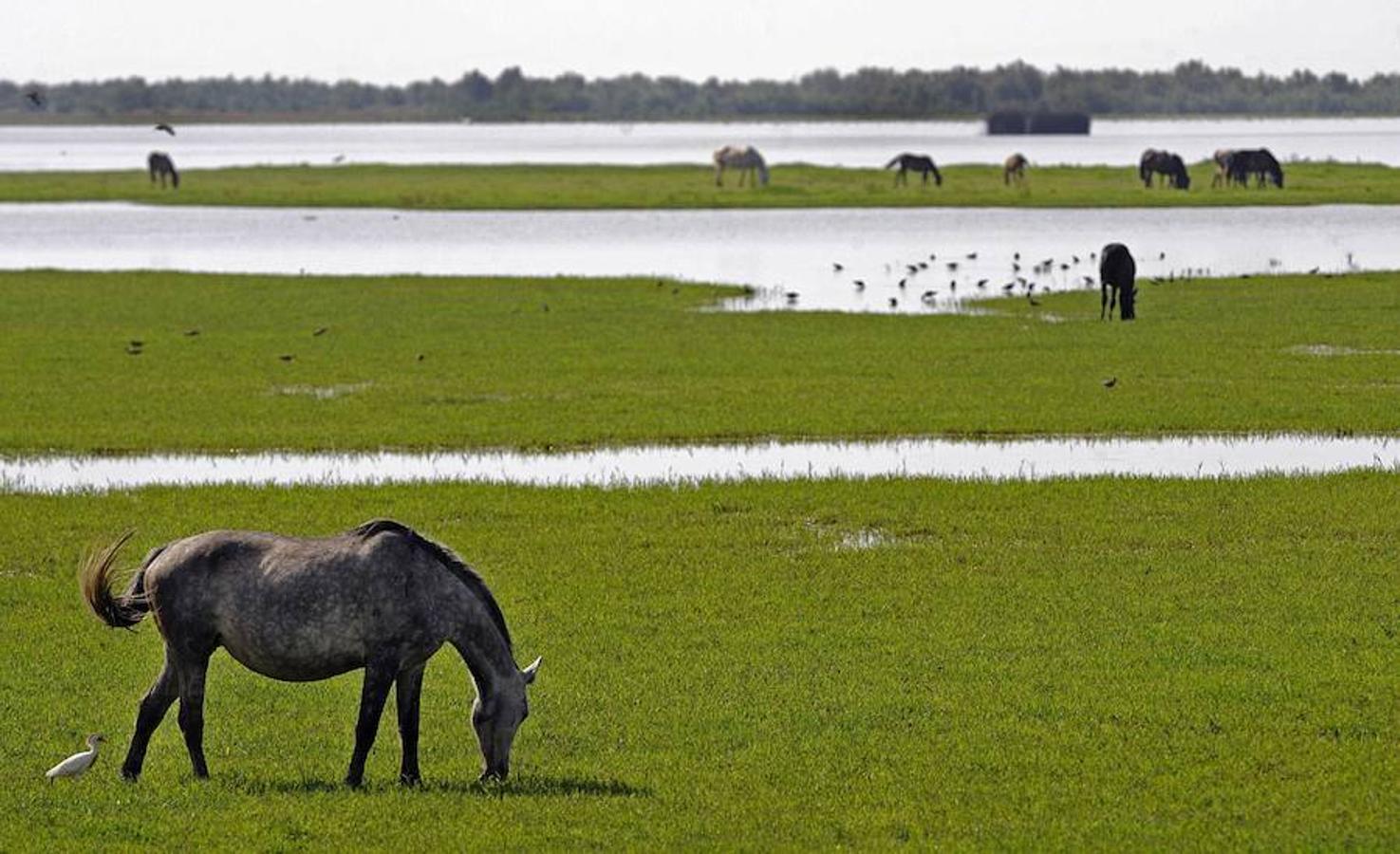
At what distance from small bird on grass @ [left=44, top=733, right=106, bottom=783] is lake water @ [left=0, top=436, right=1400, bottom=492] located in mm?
10858

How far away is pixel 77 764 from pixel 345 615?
1.98 metres

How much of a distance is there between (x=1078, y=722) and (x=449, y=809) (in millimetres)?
4169

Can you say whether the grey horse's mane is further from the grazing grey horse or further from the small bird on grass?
the small bird on grass

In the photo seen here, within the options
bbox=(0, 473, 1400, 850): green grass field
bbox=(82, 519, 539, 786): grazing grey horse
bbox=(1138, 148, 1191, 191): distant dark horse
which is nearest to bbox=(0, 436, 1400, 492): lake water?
bbox=(0, 473, 1400, 850): green grass field

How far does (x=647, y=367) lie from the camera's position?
32.4 meters

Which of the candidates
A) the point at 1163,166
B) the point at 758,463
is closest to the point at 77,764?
the point at 758,463

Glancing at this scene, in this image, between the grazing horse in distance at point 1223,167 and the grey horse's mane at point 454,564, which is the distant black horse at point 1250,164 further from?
the grey horse's mane at point 454,564

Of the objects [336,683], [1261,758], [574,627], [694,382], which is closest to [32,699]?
[336,683]

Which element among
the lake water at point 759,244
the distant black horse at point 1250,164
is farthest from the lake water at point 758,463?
the distant black horse at point 1250,164

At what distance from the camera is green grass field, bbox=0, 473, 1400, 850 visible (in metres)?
11.3

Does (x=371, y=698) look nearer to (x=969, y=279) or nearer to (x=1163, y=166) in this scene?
(x=969, y=279)

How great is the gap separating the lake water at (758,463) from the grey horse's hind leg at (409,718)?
10.9 m

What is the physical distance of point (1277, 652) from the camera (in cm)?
1481

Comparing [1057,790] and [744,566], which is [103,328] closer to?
[744,566]
